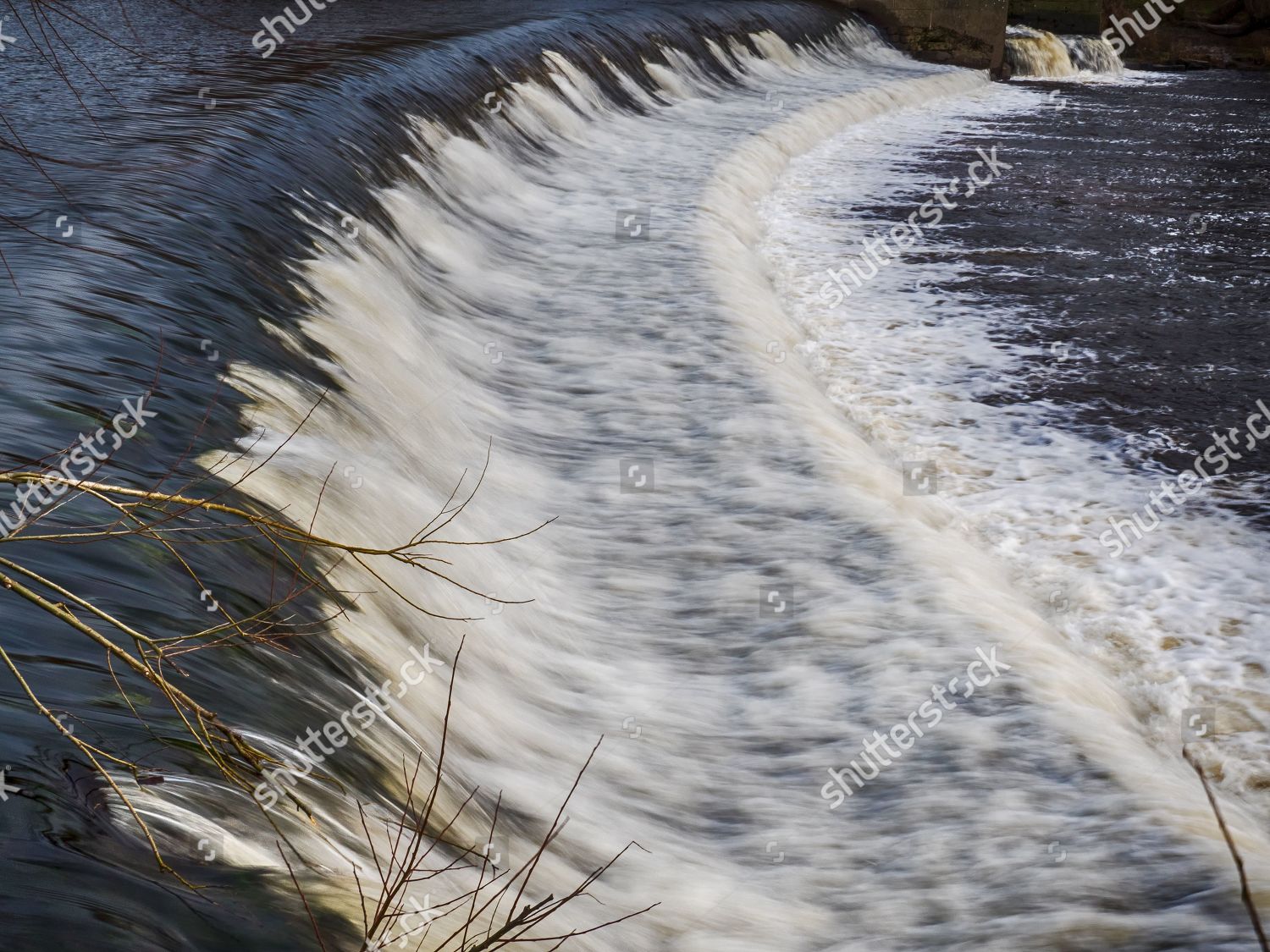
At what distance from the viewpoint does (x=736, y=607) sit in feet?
17.6

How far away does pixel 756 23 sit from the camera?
20.6 metres

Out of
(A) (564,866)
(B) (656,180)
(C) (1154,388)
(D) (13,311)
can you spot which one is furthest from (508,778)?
(B) (656,180)

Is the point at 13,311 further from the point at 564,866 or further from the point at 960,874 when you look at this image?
the point at 960,874

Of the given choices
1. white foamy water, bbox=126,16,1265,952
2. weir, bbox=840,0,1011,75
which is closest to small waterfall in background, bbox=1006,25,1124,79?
weir, bbox=840,0,1011,75

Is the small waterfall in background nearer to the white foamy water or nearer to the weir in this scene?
the weir

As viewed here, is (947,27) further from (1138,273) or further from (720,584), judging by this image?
(720,584)

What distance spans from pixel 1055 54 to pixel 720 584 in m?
24.0

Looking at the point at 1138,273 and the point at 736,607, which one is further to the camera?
the point at 1138,273

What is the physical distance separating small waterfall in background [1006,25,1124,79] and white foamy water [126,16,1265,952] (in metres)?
17.8

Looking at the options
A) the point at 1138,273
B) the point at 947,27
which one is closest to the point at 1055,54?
the point at 947,27

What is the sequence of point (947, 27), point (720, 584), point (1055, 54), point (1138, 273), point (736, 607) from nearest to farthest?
1. point (736, 607)
2. point (720, 584)
3. point (1138, 273)
4. point (947, 27)
5. point (1055, 54)

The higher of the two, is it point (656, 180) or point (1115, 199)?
point (656, 180)

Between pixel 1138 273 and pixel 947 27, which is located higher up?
pixel 947 27

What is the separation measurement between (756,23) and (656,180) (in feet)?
31.4
